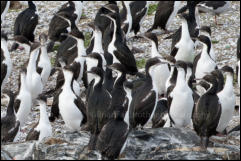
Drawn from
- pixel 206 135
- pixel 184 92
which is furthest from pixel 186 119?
pixel 206 135

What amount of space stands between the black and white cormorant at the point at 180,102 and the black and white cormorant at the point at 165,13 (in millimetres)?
5947

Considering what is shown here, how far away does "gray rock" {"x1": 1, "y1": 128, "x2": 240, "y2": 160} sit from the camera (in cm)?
1162

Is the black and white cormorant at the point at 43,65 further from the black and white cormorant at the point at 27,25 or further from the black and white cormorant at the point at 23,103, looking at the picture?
the black and white cormorant at the point at 27,25

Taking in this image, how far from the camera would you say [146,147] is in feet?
40.9

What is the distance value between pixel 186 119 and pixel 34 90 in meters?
3.88

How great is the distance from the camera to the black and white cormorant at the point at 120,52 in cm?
1684

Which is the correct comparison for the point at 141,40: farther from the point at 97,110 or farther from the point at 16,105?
the point at 97,110

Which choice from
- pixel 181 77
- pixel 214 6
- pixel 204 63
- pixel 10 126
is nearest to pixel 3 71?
pixel 10 126

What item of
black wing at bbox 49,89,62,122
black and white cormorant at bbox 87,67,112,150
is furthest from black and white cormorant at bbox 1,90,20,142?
black and white cormorant at bbox 87,67,112,150

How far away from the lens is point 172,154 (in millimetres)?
11711

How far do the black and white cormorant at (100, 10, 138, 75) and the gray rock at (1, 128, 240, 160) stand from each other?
372 centimetres

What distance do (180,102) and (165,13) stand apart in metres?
6.48

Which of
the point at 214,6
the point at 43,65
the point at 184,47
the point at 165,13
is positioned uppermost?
the point at 214,6

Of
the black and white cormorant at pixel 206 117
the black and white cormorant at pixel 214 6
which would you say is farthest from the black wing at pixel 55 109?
the black and white cormorant at pixel 214 6
